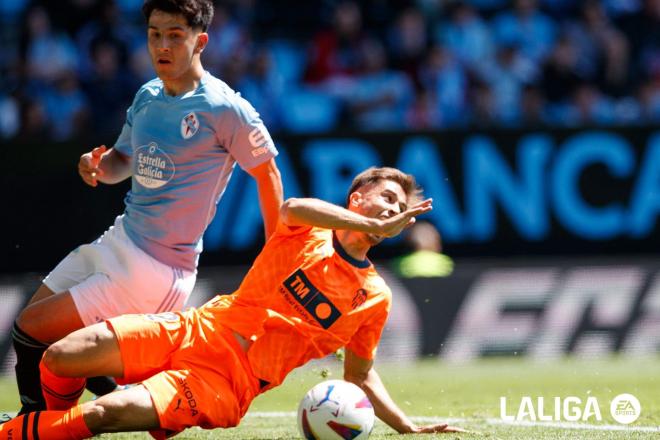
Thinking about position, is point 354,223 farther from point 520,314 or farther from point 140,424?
point 520,314

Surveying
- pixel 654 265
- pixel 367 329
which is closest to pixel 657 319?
pixel 654 265

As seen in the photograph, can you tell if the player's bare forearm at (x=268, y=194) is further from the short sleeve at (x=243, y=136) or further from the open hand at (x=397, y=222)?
the open hand at (x=397, y=222)

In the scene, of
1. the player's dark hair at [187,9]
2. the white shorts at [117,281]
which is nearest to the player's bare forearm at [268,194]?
the white shorts at [117,281]

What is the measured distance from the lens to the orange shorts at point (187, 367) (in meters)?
5.11

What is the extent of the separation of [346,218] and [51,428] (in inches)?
57.8

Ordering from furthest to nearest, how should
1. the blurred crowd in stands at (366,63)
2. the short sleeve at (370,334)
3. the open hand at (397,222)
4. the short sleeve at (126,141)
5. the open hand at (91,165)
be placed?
1. the blurred crowd in stands at (366,63)
2. the short sleeve at (126,141)
3. the open hand at (91,165)
4. the short sleeve at (370,334)
5. the open hand at (397,222)

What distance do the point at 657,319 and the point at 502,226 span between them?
3.17 metres

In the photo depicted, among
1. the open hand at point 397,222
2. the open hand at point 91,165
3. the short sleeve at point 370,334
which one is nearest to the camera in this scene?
the open hand at point 397,222

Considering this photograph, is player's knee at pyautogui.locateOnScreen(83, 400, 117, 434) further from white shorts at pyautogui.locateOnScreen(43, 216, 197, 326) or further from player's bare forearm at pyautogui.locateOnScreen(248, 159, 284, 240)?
player's bare forearm at pyautogui.locateOnScreen(248, 159, 284, 240)

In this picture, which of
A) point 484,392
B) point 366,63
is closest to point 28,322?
point 484,392

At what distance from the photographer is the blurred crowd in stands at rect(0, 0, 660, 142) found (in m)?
13.1

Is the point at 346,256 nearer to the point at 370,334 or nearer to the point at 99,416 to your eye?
the point at 370,334

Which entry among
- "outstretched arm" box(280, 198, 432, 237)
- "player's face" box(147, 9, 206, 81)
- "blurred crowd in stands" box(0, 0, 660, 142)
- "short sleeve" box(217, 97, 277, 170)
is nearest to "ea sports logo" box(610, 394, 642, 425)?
"outstretched arm" box(280, 198, 432, 237)

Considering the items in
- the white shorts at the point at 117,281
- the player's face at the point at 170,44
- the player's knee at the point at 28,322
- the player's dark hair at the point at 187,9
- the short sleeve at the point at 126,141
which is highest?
the player's dark hair at the point at 187,9
